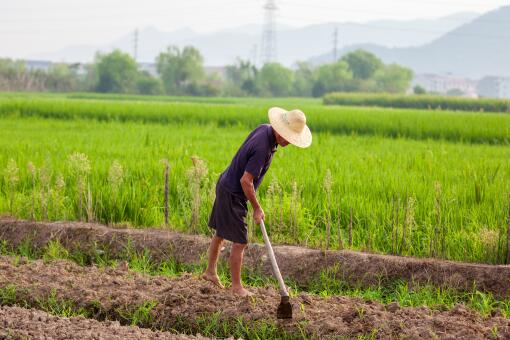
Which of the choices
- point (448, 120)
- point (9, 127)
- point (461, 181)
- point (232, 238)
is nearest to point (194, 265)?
point (232, 238)

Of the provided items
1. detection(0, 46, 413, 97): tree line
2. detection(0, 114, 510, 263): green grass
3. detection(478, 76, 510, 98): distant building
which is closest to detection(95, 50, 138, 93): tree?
detection(0, 46, 413, 97): tree line

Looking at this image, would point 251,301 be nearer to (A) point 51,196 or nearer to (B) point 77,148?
(A) point 51,196

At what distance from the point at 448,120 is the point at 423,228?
10652mm

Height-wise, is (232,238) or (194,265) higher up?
(232,238)

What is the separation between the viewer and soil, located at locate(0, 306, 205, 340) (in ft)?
14.1

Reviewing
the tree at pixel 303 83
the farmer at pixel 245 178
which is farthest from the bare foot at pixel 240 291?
the tree at pixel 303 83

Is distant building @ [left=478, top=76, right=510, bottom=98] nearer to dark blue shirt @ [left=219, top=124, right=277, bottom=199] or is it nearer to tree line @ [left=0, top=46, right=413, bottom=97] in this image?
tree line @ [left=0, top=46, right=413, bottom=97]

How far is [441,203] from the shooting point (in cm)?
728

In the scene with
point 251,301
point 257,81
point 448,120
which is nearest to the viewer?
point 251,301

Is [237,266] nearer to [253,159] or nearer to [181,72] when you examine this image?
[253,159]

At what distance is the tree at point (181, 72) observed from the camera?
65750 millimetres

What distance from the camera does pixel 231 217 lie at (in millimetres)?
5043

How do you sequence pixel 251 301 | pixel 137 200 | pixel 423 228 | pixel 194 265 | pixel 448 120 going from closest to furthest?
pixel 251 301, pixel 194 265, pixel 423 228, pixel 137 200, pixel 448 120

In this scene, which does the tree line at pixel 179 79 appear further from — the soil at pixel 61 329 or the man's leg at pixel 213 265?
the soil at pixel 61 329
